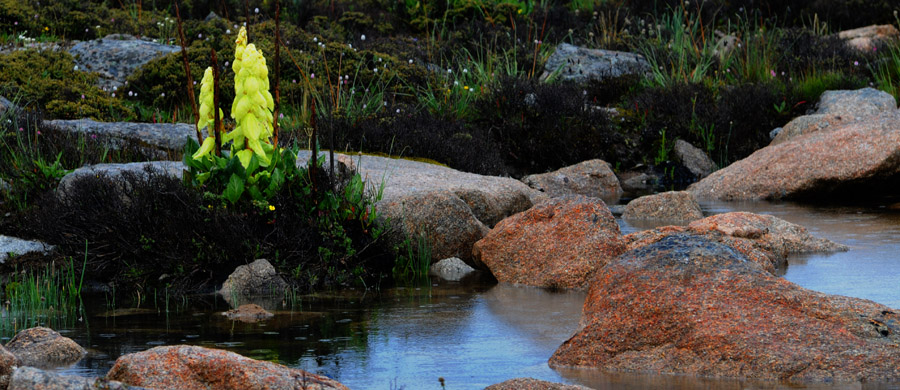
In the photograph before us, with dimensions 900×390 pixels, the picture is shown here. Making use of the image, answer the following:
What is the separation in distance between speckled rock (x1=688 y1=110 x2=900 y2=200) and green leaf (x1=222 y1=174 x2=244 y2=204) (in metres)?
6.54

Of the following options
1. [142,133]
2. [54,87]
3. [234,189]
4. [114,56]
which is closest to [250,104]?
[234,189]

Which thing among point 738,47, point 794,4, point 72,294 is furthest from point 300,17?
point 72,294

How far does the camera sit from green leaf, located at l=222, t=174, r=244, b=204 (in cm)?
677

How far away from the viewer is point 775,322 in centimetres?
459

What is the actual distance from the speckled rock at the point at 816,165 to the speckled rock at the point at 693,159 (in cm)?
145

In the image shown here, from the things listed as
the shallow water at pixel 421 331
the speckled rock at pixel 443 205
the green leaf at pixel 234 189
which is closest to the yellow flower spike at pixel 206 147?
the green leaf at pixel 234 189

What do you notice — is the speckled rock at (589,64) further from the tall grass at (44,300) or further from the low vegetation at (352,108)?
the tall grass at (44,300)

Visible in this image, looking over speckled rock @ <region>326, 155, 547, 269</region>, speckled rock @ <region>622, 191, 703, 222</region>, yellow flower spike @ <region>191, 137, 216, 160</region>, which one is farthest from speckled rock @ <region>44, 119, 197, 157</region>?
speckled rock @ <region>622, 191, 703, 222</region>

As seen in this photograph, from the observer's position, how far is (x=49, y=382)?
3.37 metres

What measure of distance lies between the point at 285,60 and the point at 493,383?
10.3 meters

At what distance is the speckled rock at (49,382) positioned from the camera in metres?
3.34

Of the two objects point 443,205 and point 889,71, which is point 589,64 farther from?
point 443,205

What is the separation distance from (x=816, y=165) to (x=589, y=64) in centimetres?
622

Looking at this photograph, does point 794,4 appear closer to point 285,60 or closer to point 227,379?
point 285,60
